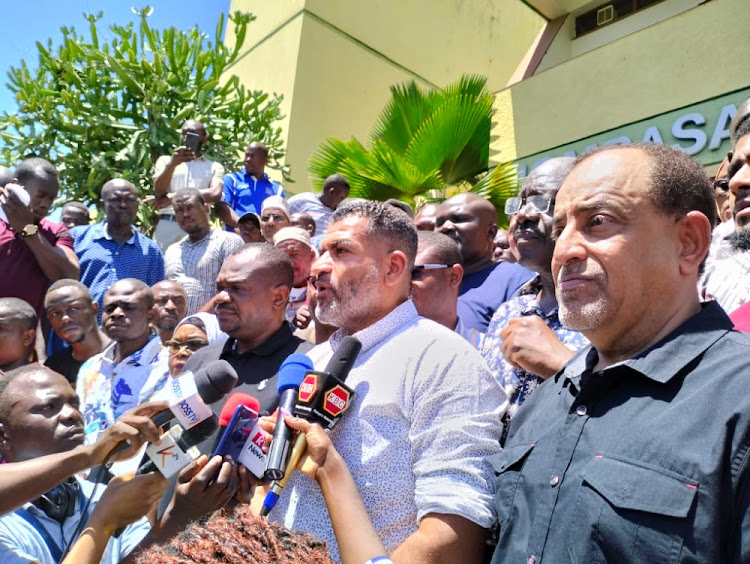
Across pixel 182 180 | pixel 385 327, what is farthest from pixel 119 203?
pixel 385 327

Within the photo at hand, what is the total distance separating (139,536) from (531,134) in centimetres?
940

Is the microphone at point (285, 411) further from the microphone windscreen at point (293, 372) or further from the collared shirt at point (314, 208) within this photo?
the collared shirt at point (314, 208)

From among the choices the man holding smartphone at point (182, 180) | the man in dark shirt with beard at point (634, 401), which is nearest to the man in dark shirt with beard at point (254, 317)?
the man in dark shirt with beard at point (634, 401)

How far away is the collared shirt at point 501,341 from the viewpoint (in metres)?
2.74

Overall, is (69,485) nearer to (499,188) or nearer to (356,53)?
(499,188)

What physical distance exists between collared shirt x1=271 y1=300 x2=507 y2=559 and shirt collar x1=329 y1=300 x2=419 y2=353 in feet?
0.43

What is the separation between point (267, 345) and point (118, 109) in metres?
8.03

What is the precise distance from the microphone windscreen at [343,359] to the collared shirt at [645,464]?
1.85ft

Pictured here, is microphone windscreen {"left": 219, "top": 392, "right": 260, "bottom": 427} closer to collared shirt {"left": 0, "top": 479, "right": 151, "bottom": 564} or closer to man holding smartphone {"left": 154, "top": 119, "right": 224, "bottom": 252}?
collared shirt {"left": 0, "top": 479, "right": 151, "bottom": 564}

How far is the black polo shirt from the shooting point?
3209 mm

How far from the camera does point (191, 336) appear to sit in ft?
14.4

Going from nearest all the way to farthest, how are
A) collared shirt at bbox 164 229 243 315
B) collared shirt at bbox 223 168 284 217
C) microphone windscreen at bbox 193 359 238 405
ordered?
microphone windscreen at bbox 193 359 238 405
collared shirt at bbox 164 229 243 315
collared shirt at bbox 223 168 284 217

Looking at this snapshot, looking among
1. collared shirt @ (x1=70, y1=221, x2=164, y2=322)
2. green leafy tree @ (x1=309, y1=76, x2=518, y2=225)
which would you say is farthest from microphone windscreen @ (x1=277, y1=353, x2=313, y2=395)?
green leafy tree @ (x1=309, y1=76, x2=518, y2=225)

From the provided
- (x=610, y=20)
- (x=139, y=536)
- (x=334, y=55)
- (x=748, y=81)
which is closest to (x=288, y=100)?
(x=334, y=55)
